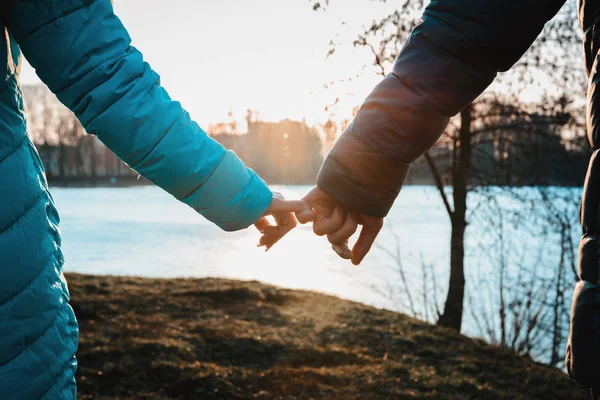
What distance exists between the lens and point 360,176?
2.01 m

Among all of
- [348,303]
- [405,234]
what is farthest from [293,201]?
[405,234]

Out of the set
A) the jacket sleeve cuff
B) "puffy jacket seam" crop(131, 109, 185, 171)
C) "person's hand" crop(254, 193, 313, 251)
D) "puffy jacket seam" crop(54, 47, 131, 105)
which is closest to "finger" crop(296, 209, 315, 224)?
"person's hand" crop(254, 193, 313, 251)

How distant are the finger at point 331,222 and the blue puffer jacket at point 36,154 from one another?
0.82 meters

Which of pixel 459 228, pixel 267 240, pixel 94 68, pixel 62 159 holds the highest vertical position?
pixel 62 159

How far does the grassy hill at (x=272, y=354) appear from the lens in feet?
11.9

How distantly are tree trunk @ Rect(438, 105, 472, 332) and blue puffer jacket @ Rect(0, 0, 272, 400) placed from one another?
519cm

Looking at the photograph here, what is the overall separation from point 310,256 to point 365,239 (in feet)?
30.6

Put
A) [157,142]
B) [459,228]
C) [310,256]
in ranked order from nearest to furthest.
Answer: [157,142], [459,228], [310,256]

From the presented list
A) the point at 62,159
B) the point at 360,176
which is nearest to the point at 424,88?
the point at 360,176

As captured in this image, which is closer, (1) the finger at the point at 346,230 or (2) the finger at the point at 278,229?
(2) the finger at the point at 278,229

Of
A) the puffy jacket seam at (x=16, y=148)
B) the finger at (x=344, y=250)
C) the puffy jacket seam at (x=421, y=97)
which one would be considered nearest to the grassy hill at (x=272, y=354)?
the finger at (x=344, y=250)

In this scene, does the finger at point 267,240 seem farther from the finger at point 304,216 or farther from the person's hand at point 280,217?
the finger at point 304,216

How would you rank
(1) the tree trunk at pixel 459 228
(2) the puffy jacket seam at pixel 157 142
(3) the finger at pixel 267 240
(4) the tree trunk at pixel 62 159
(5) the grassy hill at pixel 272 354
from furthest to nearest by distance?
(4) the tree trunk at pixel 62 159 → (1) the tree trunk at pixel 459 228 → (5) the grassy hill at pixel 272 354 → (3) the finger at pixel 267 240 → (2) the puffy jacket seam at pixel 157 142

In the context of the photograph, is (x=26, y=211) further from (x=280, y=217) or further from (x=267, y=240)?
(x=267, y=240)
